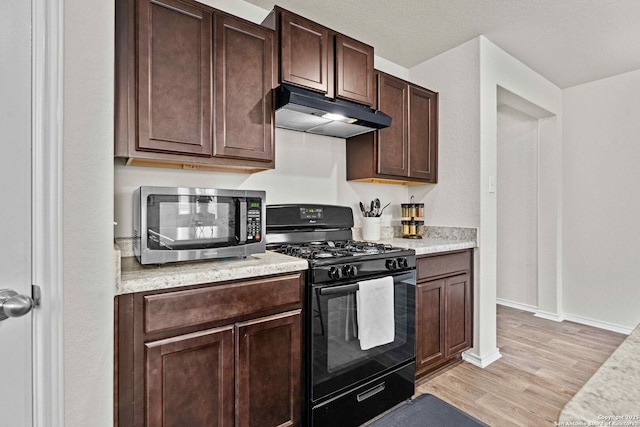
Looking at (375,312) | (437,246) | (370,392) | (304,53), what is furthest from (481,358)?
(304,53)

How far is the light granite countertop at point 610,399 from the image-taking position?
39 cm

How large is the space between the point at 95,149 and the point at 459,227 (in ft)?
8.29

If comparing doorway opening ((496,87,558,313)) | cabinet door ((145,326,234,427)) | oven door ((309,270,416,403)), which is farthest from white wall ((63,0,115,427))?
doorway opening ((496,87,558,313))

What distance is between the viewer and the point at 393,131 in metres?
2.59

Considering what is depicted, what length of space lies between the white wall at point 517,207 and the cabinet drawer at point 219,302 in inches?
132

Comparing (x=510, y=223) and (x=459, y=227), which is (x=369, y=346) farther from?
(x=510, y=223)

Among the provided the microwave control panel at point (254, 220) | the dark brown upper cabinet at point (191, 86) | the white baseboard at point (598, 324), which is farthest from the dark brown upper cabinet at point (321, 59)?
the white baseboard at point (598, 324)

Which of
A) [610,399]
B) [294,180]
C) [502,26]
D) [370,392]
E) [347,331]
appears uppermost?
[502,26]

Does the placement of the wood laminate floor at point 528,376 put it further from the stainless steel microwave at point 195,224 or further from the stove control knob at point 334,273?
the stainless steel microwave at point 195,224

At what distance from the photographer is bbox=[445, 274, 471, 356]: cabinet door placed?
2.42 meters

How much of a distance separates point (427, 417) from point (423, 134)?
6.87 feet

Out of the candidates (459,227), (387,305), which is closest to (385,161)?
(459,227)

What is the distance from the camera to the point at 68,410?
3.26ft

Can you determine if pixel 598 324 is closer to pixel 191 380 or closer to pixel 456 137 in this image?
pixel 456 137
